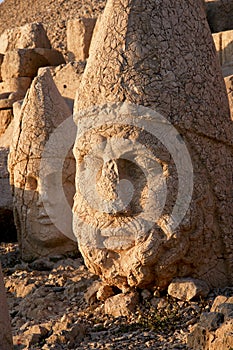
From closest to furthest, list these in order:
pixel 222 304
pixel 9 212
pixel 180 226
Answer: pixel 222 304 < pixel 180 226 < pixel 9 212

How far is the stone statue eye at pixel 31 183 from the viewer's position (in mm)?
8711

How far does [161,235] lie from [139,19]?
1741mm

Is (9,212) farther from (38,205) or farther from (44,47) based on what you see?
(44,47)

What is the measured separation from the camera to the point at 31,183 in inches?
343

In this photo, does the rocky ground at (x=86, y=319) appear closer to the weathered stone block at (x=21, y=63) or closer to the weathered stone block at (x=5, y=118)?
the weathered stone block at (x=5, y=118)

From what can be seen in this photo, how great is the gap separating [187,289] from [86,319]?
85 centimetres

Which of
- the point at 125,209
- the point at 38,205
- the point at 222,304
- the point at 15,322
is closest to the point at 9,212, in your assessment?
the point at 38,205

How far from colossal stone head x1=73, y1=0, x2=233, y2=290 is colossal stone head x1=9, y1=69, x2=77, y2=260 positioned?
2.48 meters

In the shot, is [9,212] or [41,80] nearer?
[41,80]

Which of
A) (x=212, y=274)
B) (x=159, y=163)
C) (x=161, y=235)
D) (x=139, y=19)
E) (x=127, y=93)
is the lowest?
(x=212, y=274)

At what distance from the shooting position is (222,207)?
19.6ft

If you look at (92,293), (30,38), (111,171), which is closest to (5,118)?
(30,38)

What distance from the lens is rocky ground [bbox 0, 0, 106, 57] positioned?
19853 millimetres

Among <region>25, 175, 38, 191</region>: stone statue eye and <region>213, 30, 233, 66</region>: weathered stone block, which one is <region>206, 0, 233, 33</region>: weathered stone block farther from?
<region>25, 175, 38, 191</region>: stone statue eye
